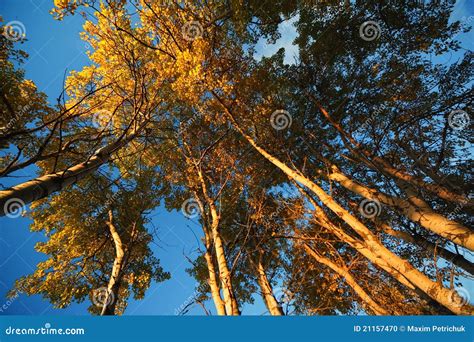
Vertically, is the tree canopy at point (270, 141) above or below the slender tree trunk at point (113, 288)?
above

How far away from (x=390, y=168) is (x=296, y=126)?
3353 millimetres

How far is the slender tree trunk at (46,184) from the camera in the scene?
197 cm

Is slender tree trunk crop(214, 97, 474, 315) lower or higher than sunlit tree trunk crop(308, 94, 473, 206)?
lower

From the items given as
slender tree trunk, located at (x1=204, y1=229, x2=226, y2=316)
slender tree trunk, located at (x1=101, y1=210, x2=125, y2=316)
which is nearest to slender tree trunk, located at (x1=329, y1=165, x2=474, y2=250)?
slender tree trunk, located at (x1=204, y1=229, x2=226, y2=316)

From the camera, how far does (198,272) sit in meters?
10.4

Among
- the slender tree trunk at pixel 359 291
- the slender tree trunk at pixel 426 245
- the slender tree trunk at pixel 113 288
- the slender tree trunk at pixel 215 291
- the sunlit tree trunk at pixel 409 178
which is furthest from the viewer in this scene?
the slender tree trunk at pixel 426 245

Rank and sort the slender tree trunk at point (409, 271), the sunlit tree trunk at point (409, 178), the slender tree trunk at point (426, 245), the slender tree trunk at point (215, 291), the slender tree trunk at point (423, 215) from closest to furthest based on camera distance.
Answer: the slender tree trunk at point (409, 271) < the slender tree trunk at point (423, 215) < the slender tree trunk at point (215, 291) < the sunlit tree trunk at point (409, 178) < the slender tree trunk at point (426, 245)

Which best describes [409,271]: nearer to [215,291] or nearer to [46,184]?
[215,291]

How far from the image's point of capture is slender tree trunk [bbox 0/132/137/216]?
197 centimetres

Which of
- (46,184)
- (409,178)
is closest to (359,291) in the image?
(409,178)

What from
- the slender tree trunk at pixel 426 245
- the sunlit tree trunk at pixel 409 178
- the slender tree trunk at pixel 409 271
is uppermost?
the sunlit tree trunk at pixel 409 178

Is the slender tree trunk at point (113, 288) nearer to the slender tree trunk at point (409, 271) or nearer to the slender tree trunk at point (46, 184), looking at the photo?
the slender tree trunk at point (46, 184)

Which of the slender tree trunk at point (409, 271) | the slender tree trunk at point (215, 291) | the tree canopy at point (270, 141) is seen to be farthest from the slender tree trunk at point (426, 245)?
the slender tree trunk at point (215, 291)

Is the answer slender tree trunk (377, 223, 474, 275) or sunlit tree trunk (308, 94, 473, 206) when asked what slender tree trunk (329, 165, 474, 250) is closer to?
sunlit tree trunk (308, 94, 473, 206)
